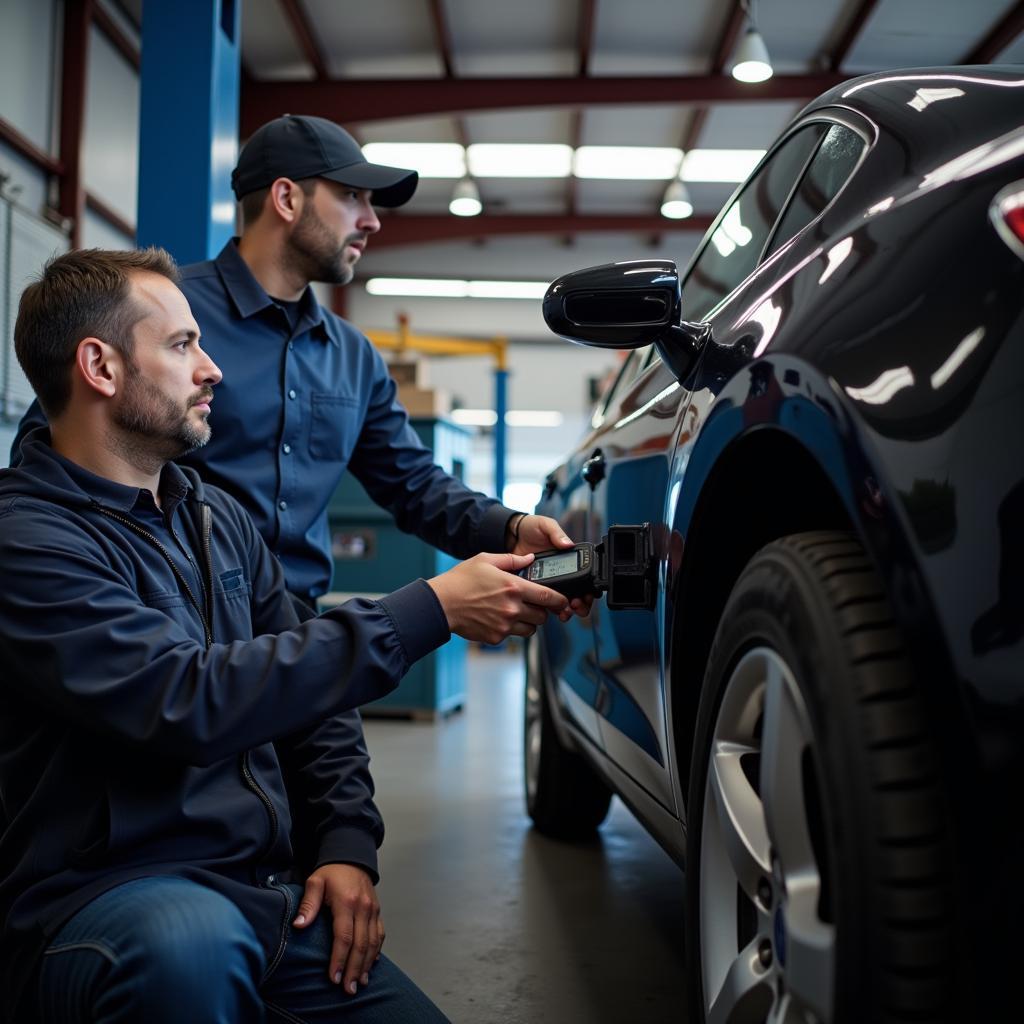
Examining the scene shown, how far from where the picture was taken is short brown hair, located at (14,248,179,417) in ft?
4.69

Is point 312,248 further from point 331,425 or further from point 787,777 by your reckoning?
point 787,777

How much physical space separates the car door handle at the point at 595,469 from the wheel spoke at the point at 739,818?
904mm

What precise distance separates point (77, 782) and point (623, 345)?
875 mm

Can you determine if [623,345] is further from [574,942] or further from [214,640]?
[574,942]

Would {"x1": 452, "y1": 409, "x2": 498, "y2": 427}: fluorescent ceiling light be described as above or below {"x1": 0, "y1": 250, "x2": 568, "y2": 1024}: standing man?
above

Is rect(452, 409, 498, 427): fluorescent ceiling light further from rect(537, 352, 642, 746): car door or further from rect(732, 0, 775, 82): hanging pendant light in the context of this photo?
rect(537, 352, 642, 746): car door

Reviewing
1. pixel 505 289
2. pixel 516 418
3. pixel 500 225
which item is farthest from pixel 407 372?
pixel 516 418

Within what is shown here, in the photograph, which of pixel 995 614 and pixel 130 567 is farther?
pixel 130 567

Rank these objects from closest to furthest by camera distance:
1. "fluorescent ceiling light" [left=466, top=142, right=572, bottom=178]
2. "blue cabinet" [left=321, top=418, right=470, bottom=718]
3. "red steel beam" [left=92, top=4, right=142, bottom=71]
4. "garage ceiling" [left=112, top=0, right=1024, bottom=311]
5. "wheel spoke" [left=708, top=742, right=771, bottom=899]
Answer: "wheel spoke" [left=708, top=742, right=771, bottom=899] < "blue cabinet" [left=321, top=418, right=470, bottom=718] < "red steel beam" [left=92, top=4, right=142, bottom=71] < "garage ceiling" [left=112, top=0, right=1024, bottom=311] < "fluorescent ceiling light" [left=466, top=142, right=572, bottom=178]

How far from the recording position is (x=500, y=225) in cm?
1366

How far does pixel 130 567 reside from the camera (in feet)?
4.53

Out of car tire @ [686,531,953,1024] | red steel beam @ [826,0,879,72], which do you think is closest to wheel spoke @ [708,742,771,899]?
car tire @ [686,531,953,1024]

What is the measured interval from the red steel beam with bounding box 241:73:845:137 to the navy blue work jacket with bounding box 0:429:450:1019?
29.8ft

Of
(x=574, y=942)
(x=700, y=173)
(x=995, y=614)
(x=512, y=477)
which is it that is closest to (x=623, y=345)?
(x=995, y=614)
